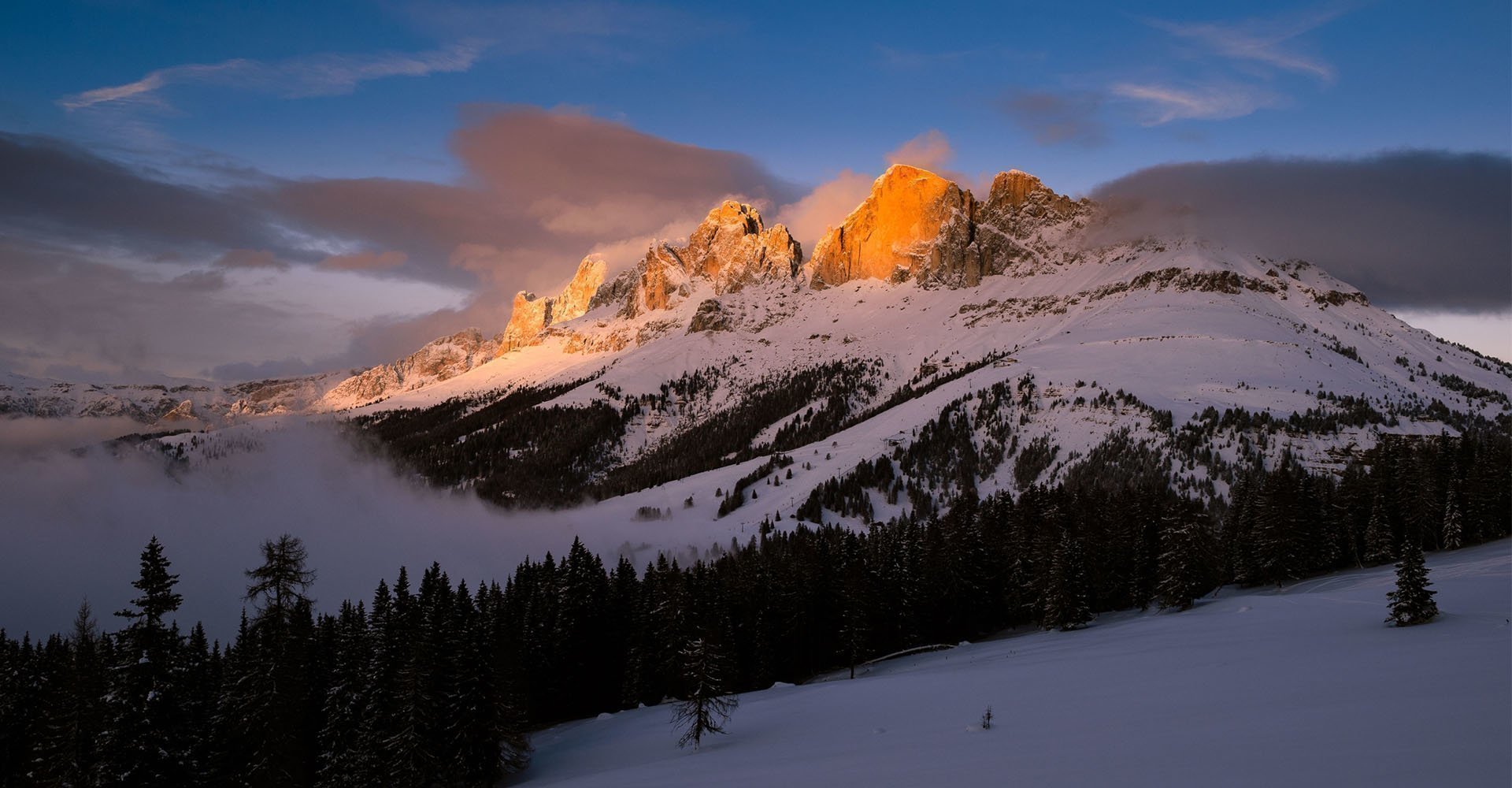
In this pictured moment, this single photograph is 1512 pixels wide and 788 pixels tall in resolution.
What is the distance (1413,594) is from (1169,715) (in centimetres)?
1960

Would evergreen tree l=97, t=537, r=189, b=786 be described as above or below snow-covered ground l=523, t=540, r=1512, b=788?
above

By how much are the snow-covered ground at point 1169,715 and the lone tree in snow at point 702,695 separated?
3.10ft

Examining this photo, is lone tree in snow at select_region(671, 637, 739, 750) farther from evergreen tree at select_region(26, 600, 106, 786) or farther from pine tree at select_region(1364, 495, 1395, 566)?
pine tree at select_region(1364, 495, 1395, 566)

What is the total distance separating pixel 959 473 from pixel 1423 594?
469 feet

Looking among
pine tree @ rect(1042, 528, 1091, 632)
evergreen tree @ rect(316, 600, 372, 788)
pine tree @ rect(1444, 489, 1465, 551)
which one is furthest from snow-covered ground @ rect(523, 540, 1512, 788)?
pine tree @ rect(1444, 489, 1465, 551)

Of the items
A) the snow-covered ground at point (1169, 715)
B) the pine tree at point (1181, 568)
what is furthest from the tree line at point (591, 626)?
the snow-covered ground at point (1169, 715)

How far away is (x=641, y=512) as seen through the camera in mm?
189750

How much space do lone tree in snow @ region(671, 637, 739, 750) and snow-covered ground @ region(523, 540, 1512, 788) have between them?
944mm

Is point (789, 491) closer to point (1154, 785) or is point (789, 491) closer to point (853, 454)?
point (853, 454)

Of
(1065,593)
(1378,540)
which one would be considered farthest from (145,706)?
(1378,540)

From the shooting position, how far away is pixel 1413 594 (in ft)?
120

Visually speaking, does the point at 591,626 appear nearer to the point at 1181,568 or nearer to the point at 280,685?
the point at 280,685

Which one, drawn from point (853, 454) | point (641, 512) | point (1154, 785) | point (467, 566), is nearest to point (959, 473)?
point (853, 454)

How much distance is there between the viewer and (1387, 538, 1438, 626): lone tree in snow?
36375 mm
